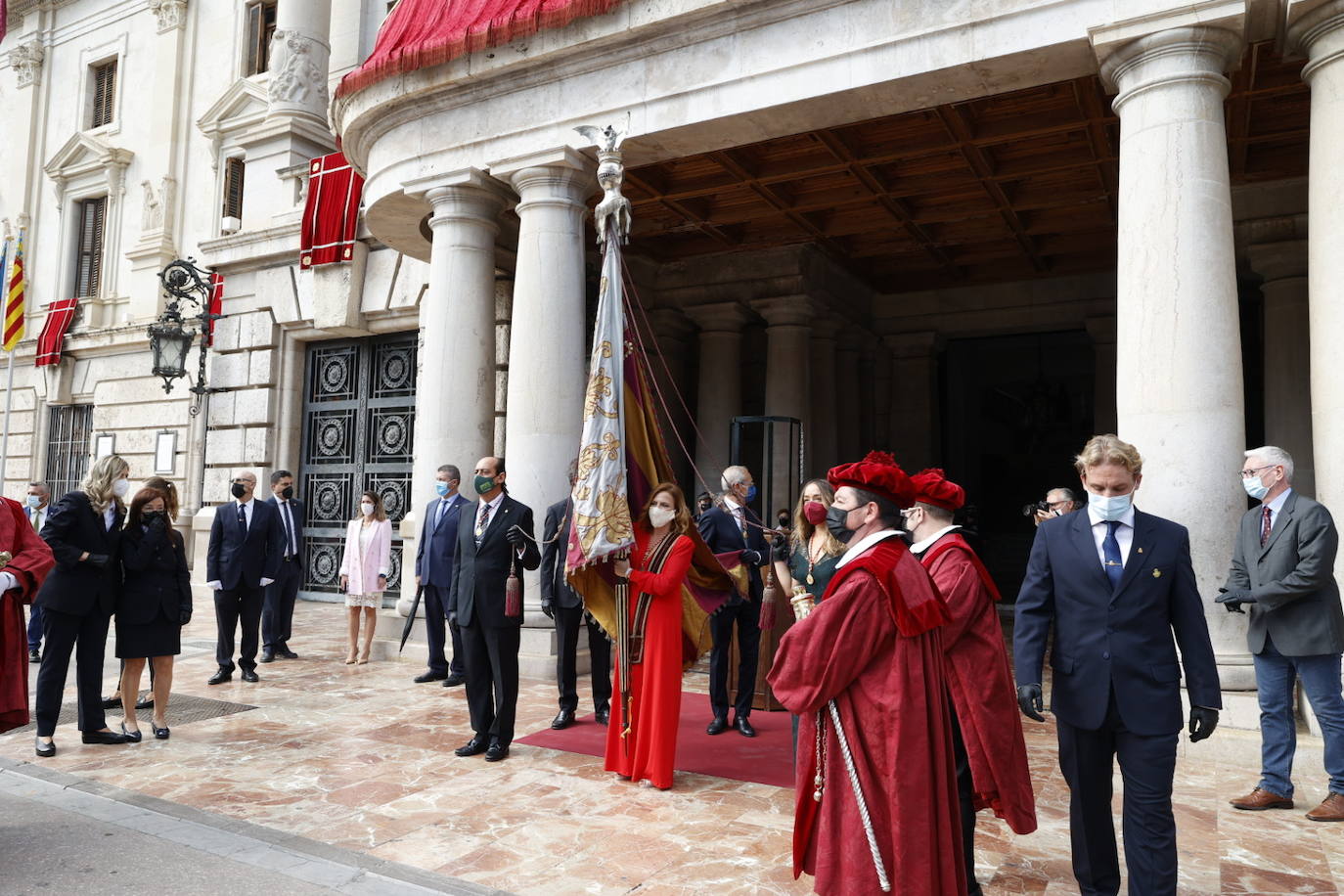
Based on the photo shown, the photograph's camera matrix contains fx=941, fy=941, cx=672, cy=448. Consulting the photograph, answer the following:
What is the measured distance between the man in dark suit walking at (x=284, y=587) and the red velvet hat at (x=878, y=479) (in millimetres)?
8120

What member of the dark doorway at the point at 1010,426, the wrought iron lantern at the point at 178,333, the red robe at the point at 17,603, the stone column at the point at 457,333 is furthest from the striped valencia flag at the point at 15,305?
the dark doorway at the point at 1010,426

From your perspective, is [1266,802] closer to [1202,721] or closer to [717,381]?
[1202,721]

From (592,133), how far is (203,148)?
15.9 metres

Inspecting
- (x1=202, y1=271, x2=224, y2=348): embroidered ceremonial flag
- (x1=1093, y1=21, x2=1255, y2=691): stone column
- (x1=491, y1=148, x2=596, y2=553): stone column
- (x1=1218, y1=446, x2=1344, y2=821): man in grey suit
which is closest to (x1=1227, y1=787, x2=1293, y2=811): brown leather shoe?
(x1=1218, y1=446, x2=1344, y2=821): man in grey suit

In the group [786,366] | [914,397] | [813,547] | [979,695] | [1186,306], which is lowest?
[979,695]

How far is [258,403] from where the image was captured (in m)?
16.0

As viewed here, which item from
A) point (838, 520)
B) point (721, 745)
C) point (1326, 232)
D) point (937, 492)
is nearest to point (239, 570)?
point (721, 745)

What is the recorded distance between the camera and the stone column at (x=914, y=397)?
15977mm

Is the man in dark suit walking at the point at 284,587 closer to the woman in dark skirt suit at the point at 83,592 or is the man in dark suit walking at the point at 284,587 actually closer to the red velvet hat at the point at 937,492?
the woman in dark skirt suit at the point at 83,592

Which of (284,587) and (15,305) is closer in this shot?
(284,587)

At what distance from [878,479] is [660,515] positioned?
103 inches

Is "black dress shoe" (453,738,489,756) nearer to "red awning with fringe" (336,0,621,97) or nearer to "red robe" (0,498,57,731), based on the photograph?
"red robe" (0,498,57,731)

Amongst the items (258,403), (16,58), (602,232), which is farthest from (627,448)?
(16,58)

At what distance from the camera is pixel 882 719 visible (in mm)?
3354
